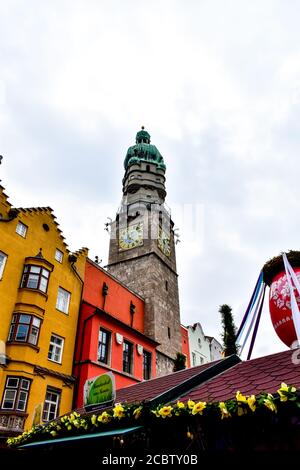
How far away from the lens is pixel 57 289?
2173cm

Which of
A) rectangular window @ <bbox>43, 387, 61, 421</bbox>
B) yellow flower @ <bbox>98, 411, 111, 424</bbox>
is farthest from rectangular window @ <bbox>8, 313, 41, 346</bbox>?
yellow flower @ <bbox>98, 411, 111, 424</bbox>

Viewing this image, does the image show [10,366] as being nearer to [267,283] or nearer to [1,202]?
[1,202]

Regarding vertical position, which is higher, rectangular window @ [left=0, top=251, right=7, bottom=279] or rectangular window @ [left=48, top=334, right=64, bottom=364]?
rectangular window @ [left=0, top=251, right=7, bottom=279]

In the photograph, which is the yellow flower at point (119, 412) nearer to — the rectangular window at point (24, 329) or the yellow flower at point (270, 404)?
the yellow flower at point (270, 404)

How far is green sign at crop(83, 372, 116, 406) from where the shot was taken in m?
6.89

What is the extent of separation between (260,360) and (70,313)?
16.9 metres

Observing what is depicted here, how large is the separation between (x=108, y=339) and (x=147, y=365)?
5.08 m

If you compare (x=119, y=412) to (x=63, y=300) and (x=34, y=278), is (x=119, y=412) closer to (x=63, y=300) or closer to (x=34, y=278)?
(x=34, y=278)

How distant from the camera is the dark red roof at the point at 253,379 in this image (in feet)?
16.5

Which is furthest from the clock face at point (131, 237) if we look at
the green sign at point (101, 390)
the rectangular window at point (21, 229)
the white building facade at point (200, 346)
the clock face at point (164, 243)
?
the green sign at point (101, 390)

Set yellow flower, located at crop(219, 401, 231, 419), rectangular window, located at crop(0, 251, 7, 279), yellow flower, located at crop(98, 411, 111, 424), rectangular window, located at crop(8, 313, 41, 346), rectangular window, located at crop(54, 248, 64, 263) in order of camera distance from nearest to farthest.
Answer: yellow flower, located at crop(219, 401, 231, 419)
yellow flower, located at crop(98, 411, 111, 424)
rectangular window, located at crop(8, 313, 41, 346)
rectangular window, located at crop(0, 251, 7, 279)
rectangular window, located at crop(54, 248, 64, 263)

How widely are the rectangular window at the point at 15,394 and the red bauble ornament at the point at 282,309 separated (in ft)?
46.4

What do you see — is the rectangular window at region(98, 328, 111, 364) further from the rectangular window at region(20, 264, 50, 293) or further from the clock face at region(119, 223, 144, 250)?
the clock face at region(119, 223, 144, 250)

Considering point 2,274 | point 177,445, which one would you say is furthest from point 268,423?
point 2,274
